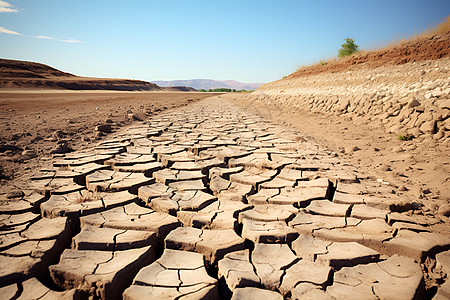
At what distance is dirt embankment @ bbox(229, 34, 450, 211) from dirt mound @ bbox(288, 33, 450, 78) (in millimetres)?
22

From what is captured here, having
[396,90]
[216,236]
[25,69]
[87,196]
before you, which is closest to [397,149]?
[396,90]

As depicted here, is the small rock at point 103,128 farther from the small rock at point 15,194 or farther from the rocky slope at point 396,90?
the rocky slope at point 396,90

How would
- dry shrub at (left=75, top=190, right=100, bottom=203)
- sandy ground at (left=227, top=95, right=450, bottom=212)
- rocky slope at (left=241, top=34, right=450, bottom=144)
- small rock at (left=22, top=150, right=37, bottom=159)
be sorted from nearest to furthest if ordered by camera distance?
dry shrub at (left=75, top=190, right=100, bottom=203) < sandy ground at (left=227, top=95, right=450, bottom=212) < small rock at (left=22, top=150, right=37, bottom=159) < rocky slope at (left=241, top=34, right=450, bottom=144)

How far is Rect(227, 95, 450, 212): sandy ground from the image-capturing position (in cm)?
200

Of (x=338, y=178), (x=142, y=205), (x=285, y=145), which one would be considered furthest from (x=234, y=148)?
(x=142, y=205)

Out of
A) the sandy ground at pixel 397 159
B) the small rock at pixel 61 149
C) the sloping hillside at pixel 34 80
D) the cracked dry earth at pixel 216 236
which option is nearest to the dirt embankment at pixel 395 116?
the sandy ground at pixel 397 159

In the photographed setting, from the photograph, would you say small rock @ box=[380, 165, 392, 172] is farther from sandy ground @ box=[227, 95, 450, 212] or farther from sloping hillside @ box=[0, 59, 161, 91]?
sloping hillside @ box=[0, 59, 161, 91]

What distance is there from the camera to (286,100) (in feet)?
30.9

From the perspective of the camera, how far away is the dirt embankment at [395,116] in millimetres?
2432

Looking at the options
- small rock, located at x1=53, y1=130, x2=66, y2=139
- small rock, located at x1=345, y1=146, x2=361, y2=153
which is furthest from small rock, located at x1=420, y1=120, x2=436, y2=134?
small rock, located at x1=53, y1=130, x2=66, y2=139

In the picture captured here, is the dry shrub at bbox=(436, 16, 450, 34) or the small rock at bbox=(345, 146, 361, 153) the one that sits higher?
the dry shrub at bbox=(436, 16, 450, 34)

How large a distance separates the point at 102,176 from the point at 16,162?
123cm

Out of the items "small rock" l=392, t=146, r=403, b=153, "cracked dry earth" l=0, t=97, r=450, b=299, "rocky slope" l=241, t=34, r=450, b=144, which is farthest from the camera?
"rocky slope" l=241, t=34, r=450, b=144

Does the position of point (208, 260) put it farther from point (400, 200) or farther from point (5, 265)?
point (400, 200)
